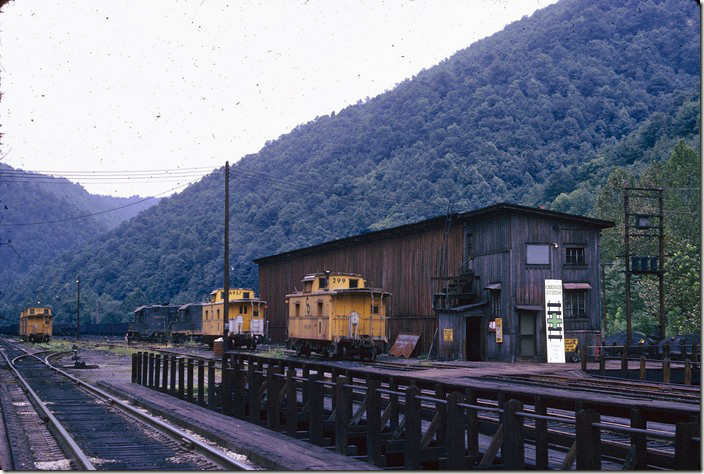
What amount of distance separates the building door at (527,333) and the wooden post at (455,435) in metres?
27.2

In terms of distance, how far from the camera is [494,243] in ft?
121

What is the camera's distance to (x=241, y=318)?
49688 millimetres

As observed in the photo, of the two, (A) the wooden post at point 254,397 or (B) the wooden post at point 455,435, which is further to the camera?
(A) the wooden post at point 254,397

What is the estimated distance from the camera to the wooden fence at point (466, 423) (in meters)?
6.72

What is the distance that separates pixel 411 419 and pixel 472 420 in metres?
0.88

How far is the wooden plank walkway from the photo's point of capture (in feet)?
33.3

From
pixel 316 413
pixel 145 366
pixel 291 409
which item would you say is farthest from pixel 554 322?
pixel 316 413

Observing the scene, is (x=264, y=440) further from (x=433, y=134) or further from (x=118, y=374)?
(x=433, y=134)

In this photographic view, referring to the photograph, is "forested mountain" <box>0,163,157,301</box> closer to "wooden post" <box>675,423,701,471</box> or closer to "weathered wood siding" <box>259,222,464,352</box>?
"weathered wood siding" <box>259,222,464,352</box>

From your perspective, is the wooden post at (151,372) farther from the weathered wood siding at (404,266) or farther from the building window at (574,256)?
the building window at (574,256)

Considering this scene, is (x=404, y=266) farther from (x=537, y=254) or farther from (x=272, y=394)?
(x=272, y=394)

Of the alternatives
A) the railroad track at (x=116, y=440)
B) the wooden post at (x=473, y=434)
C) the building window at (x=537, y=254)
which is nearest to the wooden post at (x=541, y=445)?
the wooden post at (x=473, y=434)

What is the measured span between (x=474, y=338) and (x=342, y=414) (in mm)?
27563

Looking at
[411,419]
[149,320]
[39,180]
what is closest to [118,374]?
[411,419]
